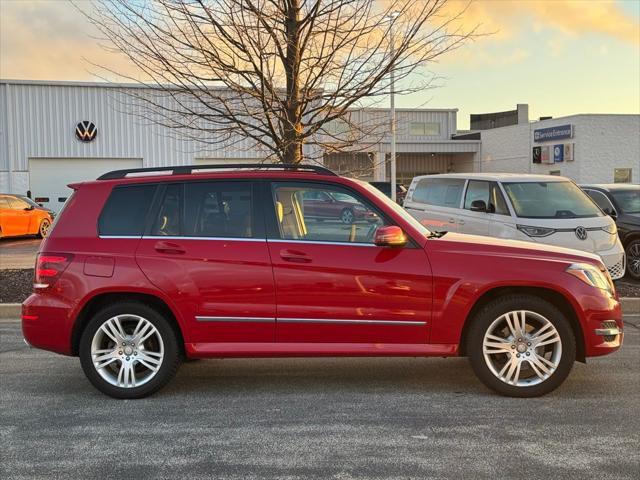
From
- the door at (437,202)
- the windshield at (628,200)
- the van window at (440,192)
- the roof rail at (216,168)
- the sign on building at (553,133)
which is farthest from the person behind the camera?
the sign on building at (553,133)

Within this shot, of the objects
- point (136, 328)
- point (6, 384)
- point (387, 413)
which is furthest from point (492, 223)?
point (6, 384)

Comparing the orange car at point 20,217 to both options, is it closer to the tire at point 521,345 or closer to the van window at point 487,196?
the van window at point 487,196

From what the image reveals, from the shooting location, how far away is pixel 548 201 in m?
9.53

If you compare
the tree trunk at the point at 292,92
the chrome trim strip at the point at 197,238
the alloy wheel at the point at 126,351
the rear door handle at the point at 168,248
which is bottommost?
the alloy wheel at the point at 126,351

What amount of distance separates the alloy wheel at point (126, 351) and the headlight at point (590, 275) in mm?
3214

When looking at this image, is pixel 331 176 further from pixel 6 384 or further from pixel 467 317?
pixel 6 384

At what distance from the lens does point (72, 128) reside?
27.3 m

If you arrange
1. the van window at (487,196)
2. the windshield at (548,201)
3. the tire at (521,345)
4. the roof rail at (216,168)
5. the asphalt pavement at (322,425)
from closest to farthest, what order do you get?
A: 1. the asphalt pavement at (322,425)
2. the tire at (521,345)
3. the roof rail at (216,168)
4. the windshield at (548,201)
5. the van window at (487,196)

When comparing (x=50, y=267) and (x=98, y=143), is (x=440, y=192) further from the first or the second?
(x=98, y=143)

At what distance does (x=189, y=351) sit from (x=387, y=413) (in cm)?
157

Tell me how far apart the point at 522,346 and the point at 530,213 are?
16.3 ft

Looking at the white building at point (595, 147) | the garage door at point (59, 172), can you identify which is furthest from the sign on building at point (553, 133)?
the garage door at point (59, 172)

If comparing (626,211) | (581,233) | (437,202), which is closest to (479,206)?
(437,202)

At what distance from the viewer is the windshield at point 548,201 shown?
366 inches
